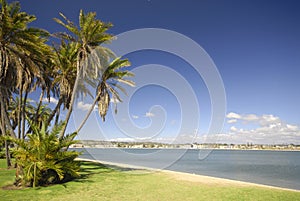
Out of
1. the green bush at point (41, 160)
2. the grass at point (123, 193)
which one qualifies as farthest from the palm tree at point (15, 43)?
the grass at point (123, 193)

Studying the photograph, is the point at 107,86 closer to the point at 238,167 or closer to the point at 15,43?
the point at 15,43

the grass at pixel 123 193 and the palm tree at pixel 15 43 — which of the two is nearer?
the grass at pixel 123 193

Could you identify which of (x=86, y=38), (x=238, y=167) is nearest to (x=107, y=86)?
(x=86, y=38)

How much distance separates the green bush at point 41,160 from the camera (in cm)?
942

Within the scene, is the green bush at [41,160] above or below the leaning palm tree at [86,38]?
below

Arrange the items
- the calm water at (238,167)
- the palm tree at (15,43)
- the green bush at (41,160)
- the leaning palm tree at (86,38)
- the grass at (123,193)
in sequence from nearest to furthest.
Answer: the grass at (123,193)
the green bush at (41,160)
the palm tree at (15,43)
the leaning palm tree at (86,38)
the calm water at (238,167)

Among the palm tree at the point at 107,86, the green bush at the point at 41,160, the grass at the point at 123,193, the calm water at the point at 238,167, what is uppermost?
the palm tree at the point at 107,86

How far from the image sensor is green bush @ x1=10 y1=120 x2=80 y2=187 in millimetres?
9422

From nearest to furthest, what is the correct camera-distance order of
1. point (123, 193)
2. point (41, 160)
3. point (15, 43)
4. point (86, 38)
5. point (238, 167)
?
1. point (123, 193)
2. point (41, 160)
3. point (15, 43)
4. point (86, 38)
5. point (238, 167)

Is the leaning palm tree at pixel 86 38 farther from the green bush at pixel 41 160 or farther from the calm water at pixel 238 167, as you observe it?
the calm water at pixel 238 167

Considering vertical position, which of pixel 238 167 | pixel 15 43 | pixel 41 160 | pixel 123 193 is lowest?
pixel 238 167

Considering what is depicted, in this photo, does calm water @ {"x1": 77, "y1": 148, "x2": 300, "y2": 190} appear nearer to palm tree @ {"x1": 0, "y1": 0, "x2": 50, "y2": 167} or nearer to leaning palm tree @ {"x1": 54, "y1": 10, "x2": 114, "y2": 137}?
leaning palm tree @ {"x1": 54, "y1": 10, "x2": 114, "y2": 137}

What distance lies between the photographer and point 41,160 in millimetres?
9711

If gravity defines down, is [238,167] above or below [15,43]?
below
